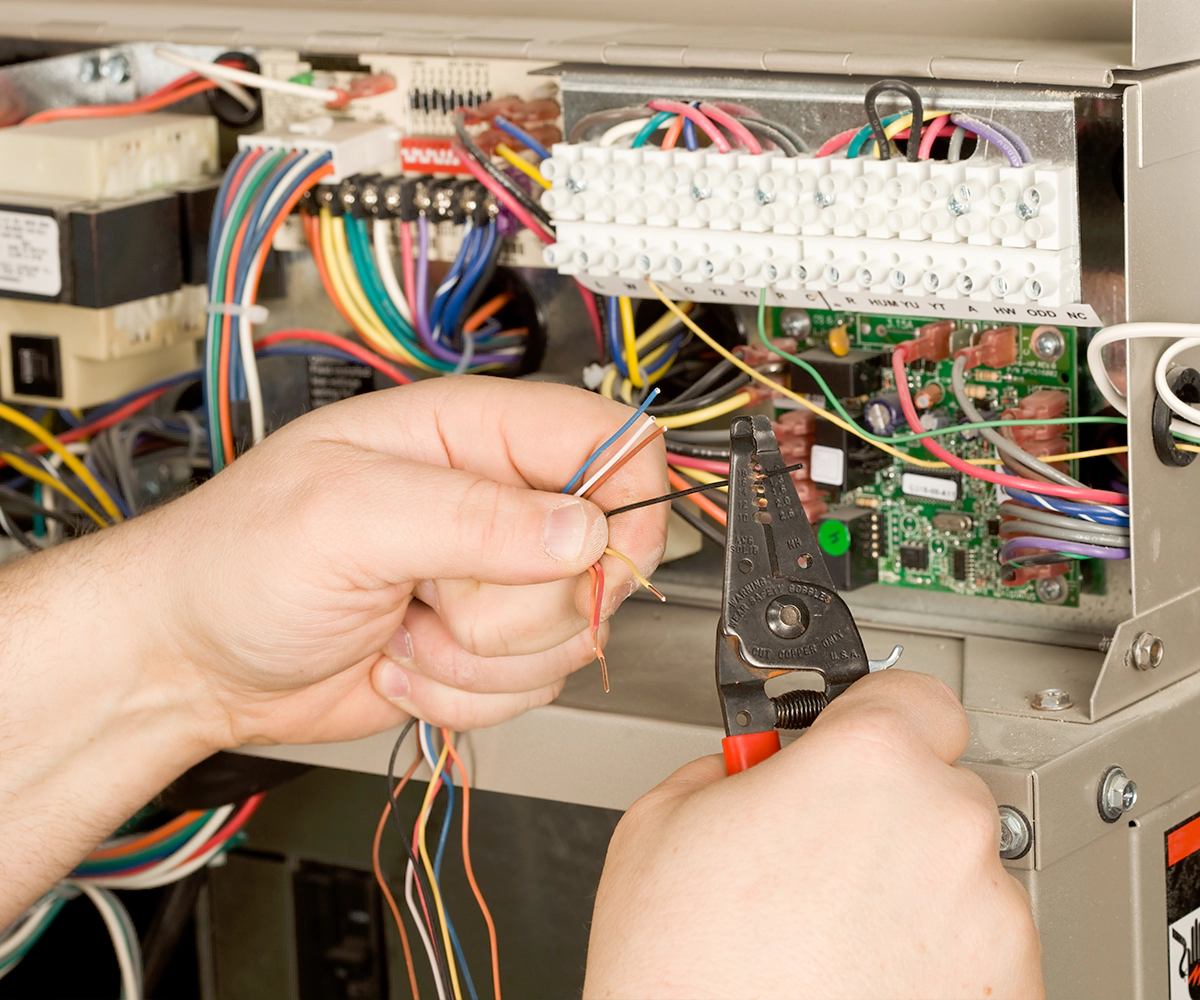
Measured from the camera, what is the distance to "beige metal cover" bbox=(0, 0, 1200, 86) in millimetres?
944

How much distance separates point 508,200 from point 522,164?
30 millimetres

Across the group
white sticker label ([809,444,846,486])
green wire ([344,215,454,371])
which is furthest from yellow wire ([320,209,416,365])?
white sticker label ([809,444,846,486])

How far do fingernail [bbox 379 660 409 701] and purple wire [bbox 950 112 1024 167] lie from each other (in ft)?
1.78

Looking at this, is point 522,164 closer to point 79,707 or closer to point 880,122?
point 880,122

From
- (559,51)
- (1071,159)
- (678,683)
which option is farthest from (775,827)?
(559,51)

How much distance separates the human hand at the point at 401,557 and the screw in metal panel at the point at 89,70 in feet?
2.00

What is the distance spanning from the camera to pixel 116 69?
4.89ft

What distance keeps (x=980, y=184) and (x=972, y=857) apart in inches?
17.3

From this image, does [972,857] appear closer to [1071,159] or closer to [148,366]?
[1071,159]

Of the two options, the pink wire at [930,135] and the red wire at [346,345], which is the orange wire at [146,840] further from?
the pink wire at [930,135]

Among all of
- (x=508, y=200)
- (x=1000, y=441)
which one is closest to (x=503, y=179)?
(x=508, y=200)

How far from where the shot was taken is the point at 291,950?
1686 millimetres

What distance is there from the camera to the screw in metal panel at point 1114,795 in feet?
3.09

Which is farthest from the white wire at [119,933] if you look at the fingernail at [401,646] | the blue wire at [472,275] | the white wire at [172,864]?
the blue wire at [472,275]
